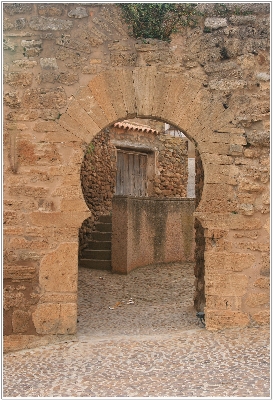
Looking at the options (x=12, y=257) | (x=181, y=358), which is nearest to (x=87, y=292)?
(x=12, y=257)

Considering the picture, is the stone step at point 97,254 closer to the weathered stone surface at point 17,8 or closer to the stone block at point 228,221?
the stone block at point 228,221

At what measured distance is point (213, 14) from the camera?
5551mm

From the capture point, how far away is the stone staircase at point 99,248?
1092cm

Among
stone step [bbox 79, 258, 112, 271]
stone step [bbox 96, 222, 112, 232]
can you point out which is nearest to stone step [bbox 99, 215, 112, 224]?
stone step [bbox 96, 222, 112, 232]

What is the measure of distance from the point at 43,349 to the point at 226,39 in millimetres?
3980

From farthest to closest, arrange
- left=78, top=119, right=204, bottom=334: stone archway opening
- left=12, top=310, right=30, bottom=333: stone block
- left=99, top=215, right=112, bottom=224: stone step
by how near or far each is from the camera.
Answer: left=99, top=215, right=112, bottom=224: stone step, left=78, top=119, right=204, bottom=334: stone archway opening, left=12, top=310, right=30, bottom=333: stone block

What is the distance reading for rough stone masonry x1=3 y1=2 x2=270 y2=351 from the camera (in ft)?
17.1

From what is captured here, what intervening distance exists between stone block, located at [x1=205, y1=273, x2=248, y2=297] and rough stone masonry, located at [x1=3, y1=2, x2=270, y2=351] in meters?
0.01

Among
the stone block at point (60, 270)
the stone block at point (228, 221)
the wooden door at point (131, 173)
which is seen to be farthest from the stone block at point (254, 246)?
the wooden door at point (131, 173)

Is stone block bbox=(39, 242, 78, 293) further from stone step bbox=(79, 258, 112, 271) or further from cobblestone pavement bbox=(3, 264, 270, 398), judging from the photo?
stone step bbox=(79, 258, 112, 271)

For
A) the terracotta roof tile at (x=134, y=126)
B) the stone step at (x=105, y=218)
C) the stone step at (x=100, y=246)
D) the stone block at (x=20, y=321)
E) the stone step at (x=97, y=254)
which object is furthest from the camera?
the terracotta roof tile at (x=134, y=126)

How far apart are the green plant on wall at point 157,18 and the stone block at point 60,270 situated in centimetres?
256

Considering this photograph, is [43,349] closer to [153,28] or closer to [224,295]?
[224,295]

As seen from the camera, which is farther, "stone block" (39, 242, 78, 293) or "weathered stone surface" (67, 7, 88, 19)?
"weathered stone surface" (67, 7, 88, 19)
